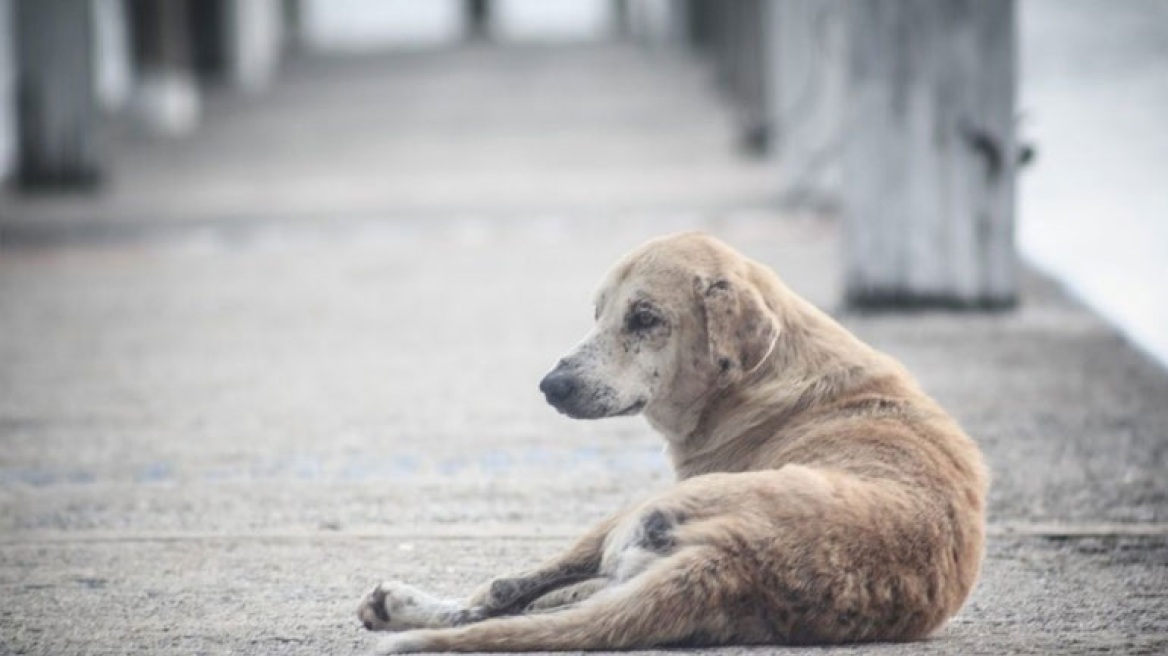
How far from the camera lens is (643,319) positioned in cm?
493

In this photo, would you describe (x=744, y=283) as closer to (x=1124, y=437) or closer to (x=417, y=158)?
(x=1124, y=437)

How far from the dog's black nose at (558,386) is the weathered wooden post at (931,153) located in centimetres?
591

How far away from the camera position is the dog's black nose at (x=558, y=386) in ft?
16.0

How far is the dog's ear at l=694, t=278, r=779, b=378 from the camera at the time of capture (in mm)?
4867

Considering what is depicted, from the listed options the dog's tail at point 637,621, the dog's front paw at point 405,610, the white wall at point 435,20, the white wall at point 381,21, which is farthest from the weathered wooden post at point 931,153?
the white wall at point 435,20

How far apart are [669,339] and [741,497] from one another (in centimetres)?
74

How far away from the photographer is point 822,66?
17.1 m

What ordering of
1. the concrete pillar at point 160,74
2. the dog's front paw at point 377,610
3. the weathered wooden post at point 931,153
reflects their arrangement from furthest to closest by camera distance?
1. the concrete pillar at point 160,74
2. the weathered wooden post at point 931,153
3. the dog's front paw at point 377,610

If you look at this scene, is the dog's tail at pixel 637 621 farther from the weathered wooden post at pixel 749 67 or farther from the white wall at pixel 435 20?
the white wall at pixel 435 20

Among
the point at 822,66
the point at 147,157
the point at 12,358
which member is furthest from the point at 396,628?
the point at 147,157

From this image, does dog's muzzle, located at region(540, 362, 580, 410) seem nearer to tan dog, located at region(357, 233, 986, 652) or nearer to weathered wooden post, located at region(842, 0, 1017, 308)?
tan dog, located at region(357, 233, 986, 652)

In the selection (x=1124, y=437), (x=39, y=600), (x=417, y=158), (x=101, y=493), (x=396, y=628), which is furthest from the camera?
(x=417, y=158)

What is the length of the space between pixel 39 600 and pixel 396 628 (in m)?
1.19

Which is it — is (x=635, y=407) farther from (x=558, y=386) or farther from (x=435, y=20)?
(x=435, y=20)
